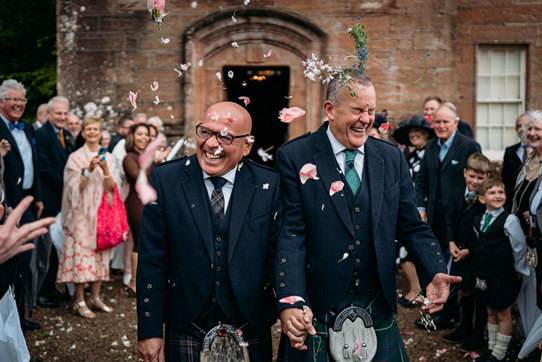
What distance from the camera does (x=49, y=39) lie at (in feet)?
55.3

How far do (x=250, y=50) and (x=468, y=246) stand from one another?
6.29 meters

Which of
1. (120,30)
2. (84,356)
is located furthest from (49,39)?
(84,356)

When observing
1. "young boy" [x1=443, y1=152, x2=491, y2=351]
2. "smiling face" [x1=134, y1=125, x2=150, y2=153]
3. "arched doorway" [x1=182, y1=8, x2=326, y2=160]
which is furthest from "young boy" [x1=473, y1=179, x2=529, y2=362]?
"arched doorway" [x1=182, y1=8, x2=326, y2=160]

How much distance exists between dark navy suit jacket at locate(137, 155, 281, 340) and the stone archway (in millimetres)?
7545

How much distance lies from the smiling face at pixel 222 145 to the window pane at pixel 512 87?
401 inches

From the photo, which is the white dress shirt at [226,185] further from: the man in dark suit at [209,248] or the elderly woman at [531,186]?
the elderly woman at [531,186]

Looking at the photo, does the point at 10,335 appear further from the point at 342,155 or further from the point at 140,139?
the point at 140,139

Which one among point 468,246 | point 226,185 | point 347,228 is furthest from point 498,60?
point 226,185

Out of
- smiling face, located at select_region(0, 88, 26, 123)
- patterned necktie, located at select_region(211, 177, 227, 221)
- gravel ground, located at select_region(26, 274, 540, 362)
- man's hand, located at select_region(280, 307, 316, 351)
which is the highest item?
smiling face, located at select_region(0, 88, 26, 123)

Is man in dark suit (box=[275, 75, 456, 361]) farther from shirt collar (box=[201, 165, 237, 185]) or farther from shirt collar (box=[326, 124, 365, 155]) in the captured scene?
shirt collar (box=[201, 165, 237, 185])

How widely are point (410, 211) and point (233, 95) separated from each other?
511 inches

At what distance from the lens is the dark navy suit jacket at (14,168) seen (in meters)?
6.27

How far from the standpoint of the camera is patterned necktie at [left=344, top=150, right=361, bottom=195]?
10.8ft

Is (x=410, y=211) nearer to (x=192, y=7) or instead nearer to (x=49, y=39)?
(x=192, y=7)
